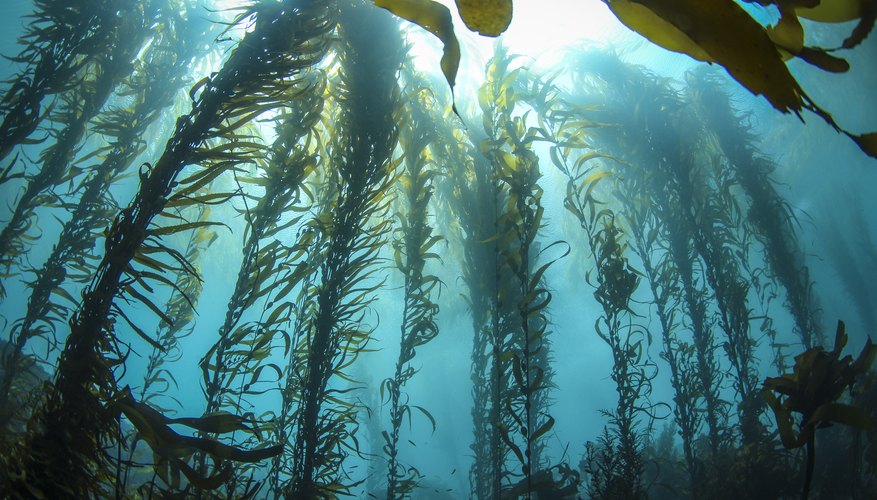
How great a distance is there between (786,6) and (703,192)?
24.7 ft

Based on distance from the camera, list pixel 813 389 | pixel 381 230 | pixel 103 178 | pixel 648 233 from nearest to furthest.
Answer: pixel 813 389
pixel 381 230
pixel 103 178
pixel 648 233

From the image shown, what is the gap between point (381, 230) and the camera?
3.38 meters

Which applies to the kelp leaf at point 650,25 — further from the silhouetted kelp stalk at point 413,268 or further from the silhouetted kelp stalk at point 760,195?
the silhouetted kelp stalk at point 760,195

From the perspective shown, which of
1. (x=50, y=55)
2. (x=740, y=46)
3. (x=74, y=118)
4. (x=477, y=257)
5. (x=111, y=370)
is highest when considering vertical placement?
(x=74, y=118)

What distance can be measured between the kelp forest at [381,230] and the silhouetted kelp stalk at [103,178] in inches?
1.7

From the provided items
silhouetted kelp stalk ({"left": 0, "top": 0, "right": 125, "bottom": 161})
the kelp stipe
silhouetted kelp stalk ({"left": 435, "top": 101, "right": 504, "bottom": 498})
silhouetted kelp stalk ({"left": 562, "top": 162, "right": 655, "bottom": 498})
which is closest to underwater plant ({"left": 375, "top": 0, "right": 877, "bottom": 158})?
the kelp stipe

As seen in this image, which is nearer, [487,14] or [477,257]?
[487,14]

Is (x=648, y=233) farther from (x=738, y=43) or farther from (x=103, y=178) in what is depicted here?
(x=103, y=178)

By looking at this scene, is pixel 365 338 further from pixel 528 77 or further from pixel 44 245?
pixel 44 245

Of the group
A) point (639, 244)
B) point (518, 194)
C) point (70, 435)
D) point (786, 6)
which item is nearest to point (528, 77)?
point (639, 244)

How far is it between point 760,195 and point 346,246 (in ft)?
28.1

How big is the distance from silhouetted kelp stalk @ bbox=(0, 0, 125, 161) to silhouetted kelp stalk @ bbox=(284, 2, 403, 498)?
2.75 meters

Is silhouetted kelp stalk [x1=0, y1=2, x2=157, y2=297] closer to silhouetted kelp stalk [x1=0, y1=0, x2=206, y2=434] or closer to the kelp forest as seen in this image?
the kelp forest

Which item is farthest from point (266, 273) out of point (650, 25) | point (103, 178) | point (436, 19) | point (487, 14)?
point (103, 178)
